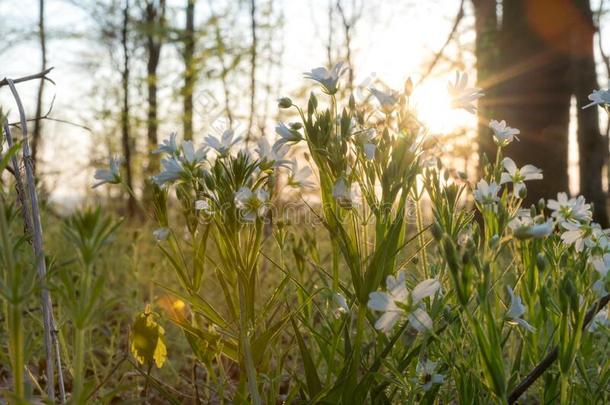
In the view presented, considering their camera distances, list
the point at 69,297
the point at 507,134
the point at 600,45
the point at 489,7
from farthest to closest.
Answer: the point at 600,45, the point at 489,7, the point at 507,134, the point at 69,297

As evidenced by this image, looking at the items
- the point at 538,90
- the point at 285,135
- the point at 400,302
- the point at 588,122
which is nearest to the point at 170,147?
the point at 285,135

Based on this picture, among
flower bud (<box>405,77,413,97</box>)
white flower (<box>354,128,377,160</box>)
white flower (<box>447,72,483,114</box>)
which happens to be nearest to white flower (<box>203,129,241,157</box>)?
white flower (<box>354,128,377,160</box>)

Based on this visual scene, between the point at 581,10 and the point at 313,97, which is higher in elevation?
the point at 581,10

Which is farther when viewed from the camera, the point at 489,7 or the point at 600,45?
the point at 600,45

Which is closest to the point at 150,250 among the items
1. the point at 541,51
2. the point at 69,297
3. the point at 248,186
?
the point at 541,51

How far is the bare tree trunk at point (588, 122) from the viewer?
540cm

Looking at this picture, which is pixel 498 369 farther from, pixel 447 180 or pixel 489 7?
pixel 489 7

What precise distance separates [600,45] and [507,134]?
10887 millimetres

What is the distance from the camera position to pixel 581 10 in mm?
5188

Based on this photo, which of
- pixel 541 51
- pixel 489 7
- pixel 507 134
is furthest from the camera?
pixel 489 7

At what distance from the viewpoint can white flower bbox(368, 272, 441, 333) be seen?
1137mm

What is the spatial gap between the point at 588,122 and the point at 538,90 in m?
2.50

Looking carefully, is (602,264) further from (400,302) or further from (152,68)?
(152,68)

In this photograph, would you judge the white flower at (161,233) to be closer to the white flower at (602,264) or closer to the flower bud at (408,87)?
the flower bud at (408,87)
